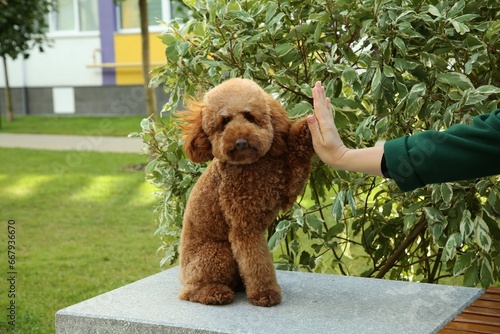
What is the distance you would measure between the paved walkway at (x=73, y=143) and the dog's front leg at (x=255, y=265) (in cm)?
904

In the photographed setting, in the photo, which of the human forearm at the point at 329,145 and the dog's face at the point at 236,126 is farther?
the dog's face at the point at 236,126

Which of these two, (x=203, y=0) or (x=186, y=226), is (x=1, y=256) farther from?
(x=186, y=226)

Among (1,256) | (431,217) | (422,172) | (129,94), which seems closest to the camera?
(422,172)

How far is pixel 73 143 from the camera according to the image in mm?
12273

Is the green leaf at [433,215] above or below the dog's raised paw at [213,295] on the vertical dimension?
above

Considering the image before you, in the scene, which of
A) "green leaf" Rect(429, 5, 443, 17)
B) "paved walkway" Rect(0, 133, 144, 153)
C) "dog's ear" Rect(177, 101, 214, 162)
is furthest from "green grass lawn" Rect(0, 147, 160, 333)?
"green leaf" Rect(429, 5, 443, 17)

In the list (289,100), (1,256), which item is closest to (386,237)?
(289,100)

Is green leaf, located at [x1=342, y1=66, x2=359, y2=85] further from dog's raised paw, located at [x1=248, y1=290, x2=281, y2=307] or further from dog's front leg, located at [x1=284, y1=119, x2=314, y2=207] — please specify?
dog's raised paw, located at [x1=248, y1=290, x2=281, y2=307]

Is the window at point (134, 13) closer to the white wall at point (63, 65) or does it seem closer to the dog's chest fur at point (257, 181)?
the white wall at point (63, 65)

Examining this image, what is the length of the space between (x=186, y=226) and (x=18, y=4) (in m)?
A: 6.74

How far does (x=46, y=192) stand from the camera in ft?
27.4

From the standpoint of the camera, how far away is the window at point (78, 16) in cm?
1791

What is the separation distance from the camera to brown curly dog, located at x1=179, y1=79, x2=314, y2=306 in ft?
7.81

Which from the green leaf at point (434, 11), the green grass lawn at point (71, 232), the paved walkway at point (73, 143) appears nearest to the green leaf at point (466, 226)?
the green leaf at point (434, 11)
